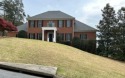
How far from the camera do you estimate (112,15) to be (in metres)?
47.0

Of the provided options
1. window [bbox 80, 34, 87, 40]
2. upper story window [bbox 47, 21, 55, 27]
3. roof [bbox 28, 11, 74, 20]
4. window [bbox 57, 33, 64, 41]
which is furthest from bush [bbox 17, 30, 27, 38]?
window [bbox 80, 34, 87, 40]

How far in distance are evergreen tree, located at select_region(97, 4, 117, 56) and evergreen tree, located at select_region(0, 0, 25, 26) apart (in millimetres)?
38015

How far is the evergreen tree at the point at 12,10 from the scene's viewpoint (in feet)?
267

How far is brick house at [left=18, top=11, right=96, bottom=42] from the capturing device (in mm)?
54022

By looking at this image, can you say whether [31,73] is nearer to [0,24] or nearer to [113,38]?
[0,24]

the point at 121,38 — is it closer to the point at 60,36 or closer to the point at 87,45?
the point at 87,45

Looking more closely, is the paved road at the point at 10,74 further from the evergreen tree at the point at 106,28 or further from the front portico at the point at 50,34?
the front portico at the point at 50,34

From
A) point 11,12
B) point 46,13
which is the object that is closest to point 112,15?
point 46,13

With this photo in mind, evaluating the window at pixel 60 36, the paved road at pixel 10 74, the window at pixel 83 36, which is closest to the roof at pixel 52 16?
the window at pixel 60 36

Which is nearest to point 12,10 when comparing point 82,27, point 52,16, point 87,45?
point 52,16

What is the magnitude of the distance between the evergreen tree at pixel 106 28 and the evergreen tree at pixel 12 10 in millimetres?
38015

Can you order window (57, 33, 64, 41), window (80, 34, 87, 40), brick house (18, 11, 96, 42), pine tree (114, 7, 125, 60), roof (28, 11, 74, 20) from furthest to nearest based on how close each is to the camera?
roof (28, 11, 74, 20)
brick house (18, 11, 96, 42)
window (80, 34, 87, 40)
window (57, 33, 64, 41)
pine tree (114, 7, 125, 60)

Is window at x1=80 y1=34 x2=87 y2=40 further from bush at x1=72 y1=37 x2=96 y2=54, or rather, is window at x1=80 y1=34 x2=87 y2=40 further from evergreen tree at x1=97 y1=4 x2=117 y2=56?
bush at x1=72 y1=37 x2=96 y2=54

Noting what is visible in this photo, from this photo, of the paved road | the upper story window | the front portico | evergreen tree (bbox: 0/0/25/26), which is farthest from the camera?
evergreen tree (bbox: 0/0/25/26)
